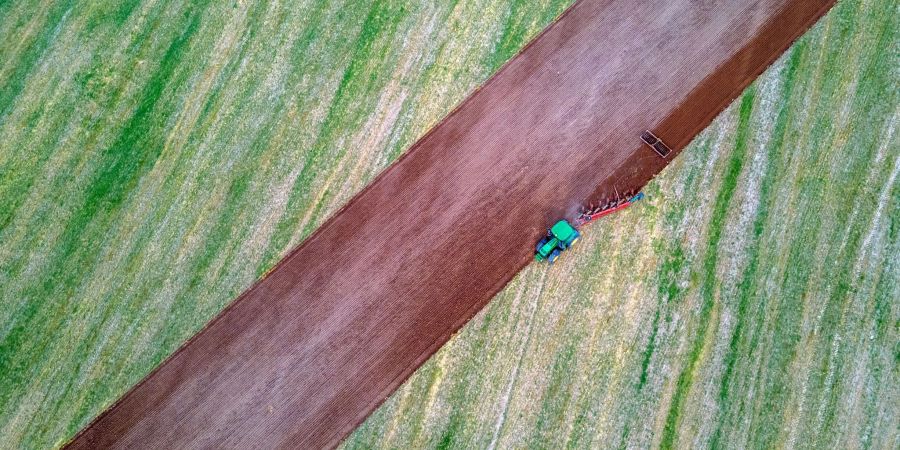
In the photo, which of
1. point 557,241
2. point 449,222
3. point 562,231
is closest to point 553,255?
point 557,241

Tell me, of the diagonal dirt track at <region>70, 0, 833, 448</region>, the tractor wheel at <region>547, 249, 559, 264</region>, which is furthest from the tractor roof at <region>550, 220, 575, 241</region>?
the diagonal dirt track at <region>70, 0, 833, 448</region>

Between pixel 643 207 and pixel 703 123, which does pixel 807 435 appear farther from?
pixel 703 123

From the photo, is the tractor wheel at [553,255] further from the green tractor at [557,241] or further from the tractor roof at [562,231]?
the tractor roof at [562,231]

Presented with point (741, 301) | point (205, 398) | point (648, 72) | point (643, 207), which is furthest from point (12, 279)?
point (741, 301)

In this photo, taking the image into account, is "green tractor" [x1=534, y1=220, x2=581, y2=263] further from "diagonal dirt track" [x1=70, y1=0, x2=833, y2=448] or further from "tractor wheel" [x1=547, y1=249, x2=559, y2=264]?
"diagonal dirt track" [x1=70, y1=0, x2=833, y2=448]

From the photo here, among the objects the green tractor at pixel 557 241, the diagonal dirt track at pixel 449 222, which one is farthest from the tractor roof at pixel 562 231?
the diagonal dirt track at pixel 449 222

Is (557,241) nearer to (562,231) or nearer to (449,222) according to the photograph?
(562,231)
